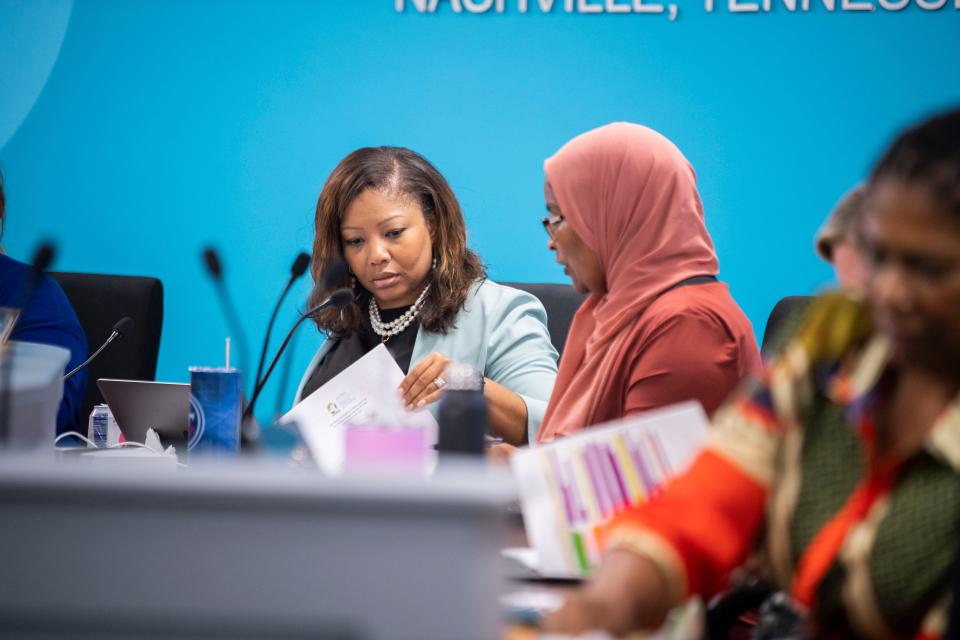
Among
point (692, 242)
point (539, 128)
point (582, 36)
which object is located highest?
point (582, 36)

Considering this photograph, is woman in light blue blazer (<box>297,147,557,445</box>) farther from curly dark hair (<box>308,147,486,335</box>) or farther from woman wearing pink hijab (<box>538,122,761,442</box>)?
woman wearing pink hijab (<box>538,122,761,442</box>)

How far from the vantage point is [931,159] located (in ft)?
2.90

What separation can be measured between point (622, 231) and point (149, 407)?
0.99m

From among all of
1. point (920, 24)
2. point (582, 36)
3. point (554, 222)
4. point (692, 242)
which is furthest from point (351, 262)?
point (920, 24)

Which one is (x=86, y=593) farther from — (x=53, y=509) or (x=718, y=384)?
(x=718, y=384)

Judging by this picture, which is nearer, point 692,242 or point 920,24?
point 692,242

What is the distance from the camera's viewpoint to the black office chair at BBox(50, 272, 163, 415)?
2904 millimetres

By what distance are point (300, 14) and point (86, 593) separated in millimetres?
3340

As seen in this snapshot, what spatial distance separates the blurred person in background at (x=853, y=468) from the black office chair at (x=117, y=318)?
7.04ft

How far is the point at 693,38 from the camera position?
3.46m

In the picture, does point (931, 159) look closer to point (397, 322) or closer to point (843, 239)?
point (843, 239)

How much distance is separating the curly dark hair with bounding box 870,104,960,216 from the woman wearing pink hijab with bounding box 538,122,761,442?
95cm

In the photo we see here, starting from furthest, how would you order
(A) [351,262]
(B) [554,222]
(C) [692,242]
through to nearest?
(A) [351,262], (B) [554,222], (C) [692,242]

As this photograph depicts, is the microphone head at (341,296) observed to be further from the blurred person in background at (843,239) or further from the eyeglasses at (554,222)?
the blurred person in background at (843,239)
